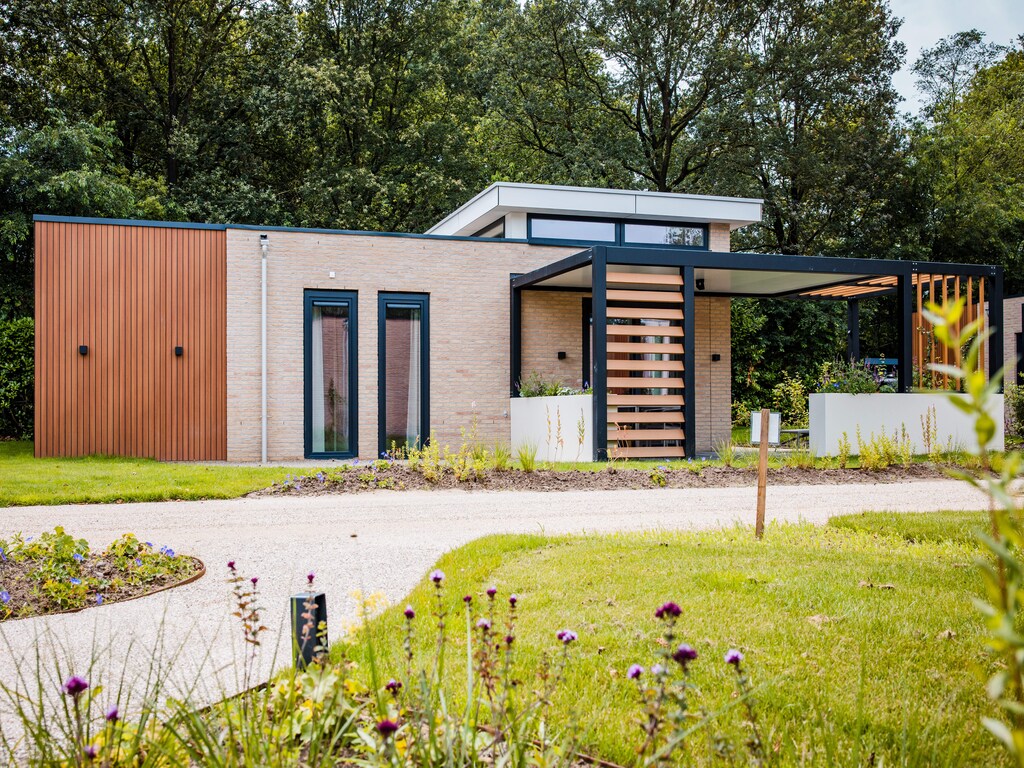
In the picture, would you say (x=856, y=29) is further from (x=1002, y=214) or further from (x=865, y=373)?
(x=865, y=373)

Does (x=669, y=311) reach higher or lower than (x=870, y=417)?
higher

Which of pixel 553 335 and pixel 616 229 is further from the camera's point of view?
pixel 616 229

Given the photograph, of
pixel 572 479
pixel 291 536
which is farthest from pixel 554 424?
pixel 291 536

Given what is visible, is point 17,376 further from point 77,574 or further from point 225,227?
point 77,574

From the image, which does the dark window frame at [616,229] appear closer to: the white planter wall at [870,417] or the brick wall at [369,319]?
the brick wall at [369,319]

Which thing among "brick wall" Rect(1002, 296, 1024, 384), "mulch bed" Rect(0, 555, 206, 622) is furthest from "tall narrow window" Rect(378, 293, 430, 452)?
"brick wall" Rect(1002, 296, 1024, 384)

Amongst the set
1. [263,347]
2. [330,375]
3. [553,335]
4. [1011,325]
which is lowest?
[330,375]

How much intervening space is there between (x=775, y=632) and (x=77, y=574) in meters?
3.66

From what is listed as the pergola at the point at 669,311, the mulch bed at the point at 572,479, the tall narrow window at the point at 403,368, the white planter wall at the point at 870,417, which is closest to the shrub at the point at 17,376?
the tall narrow window at the point at 403,368

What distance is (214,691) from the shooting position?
311 centimetres

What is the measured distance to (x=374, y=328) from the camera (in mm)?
15047

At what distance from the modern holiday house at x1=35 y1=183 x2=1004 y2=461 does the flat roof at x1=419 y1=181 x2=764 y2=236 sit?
46 millimetres

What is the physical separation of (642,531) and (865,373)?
8697mm

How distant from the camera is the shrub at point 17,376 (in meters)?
17.3
